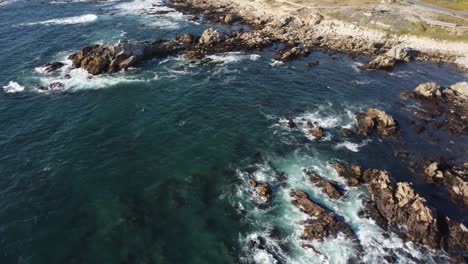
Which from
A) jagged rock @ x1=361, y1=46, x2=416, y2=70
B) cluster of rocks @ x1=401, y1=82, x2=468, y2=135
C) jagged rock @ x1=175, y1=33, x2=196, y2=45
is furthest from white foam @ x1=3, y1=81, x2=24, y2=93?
cluster of rocks @ x1=401, y1=82, x2=468, y2=135

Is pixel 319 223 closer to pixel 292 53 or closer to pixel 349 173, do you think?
pixel 349 173

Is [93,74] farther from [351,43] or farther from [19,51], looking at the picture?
[351,43]

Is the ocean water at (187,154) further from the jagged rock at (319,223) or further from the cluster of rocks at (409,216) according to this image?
the cluster of rocks at (409,216)

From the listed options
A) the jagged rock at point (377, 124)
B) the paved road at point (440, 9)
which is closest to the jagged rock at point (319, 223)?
the jagged rock at point (377, 124)

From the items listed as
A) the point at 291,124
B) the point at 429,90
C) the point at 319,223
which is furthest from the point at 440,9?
the point at 319,223

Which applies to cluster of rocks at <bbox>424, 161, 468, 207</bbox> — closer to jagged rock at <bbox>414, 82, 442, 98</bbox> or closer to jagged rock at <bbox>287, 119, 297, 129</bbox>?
jagged rock at <bbox>414, 82, 442, 98</bbox>
